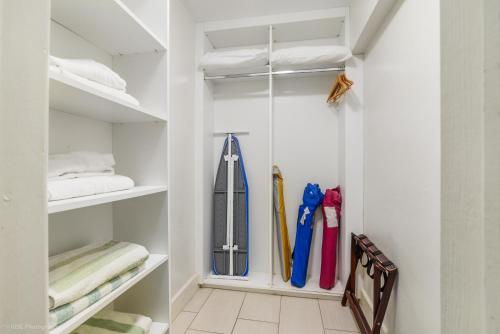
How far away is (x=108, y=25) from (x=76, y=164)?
1.80 ft

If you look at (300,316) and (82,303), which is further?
(300,316)

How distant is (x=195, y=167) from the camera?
187cm

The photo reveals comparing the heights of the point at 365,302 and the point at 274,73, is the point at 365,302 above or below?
below

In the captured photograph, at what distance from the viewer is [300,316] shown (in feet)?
4.87

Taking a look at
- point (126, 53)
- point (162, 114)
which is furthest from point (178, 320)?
point (126, 53)

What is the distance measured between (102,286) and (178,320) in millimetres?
982

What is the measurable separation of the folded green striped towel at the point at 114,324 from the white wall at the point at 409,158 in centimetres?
114

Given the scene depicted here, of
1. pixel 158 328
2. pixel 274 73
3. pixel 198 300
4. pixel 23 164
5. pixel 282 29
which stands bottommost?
pixel 198 300

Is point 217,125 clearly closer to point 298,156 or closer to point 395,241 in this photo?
point 298,156

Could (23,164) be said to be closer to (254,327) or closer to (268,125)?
(254,327)

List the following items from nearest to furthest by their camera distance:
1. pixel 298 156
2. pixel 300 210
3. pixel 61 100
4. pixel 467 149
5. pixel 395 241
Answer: pixel 467 149 < pixel 61 100 < pixel 395 241 < pixel 300 210 < pixel 298 156

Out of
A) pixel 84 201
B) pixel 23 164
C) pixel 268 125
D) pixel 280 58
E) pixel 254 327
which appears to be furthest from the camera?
pixel 268 125

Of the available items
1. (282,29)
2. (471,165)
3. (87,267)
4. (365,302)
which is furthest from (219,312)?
(282,29)

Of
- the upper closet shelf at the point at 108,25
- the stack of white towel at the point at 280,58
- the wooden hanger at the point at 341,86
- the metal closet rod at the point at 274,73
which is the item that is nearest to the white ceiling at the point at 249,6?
the stack of white towel at the point at 280,58
